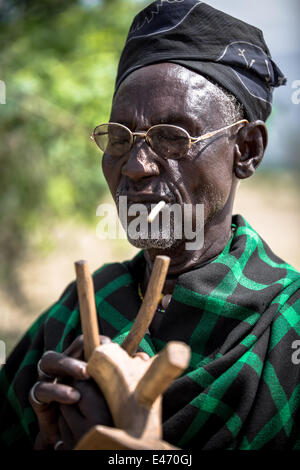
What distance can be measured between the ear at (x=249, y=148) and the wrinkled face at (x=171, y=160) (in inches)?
2.9

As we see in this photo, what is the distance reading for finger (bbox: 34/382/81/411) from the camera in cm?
112

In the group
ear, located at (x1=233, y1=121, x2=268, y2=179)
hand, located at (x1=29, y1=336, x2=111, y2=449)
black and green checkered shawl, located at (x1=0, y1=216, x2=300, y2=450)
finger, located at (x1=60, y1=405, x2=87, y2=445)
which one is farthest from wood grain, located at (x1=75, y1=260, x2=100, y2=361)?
ear, located at (x1=233, y1=121, x2=268, y2=179)

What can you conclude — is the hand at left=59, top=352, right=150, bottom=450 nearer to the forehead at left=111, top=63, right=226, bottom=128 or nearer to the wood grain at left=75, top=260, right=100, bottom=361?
the wood grain at left=75, top=260, right=100, bottom=361

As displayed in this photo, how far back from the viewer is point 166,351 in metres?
0.93

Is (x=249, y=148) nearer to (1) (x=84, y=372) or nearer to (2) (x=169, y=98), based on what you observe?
(2) (x=169, y=98)

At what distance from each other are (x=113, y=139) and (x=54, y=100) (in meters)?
2.57

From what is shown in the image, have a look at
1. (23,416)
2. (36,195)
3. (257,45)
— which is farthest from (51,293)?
(257,45)

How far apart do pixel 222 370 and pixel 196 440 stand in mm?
213

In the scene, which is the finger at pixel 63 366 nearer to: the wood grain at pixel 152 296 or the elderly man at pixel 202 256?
the elderly man at pixel 202 256

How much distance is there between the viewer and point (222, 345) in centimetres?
149

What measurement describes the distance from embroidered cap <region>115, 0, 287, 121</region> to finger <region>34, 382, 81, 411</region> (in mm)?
1059

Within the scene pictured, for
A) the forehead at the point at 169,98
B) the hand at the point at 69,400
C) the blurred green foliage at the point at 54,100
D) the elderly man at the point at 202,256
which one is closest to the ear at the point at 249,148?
the elderly man at the point at 202,256

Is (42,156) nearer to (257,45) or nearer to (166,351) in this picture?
(257,45)

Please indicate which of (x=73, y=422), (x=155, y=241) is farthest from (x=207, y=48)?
(x=73, y=422)
